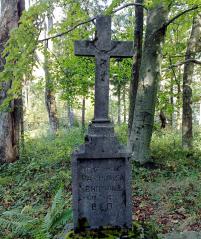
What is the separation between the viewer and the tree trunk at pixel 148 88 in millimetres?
Answer: 9914

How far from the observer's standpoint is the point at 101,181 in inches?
193

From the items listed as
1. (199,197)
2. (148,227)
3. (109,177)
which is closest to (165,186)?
(199,197)

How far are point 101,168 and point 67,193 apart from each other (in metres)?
3.52

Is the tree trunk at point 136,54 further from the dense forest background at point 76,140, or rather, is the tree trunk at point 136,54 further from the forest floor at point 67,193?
the forest floor at point 67,193

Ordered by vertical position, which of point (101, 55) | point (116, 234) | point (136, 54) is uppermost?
point (136, 54)

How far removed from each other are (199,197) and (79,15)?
6.40 m

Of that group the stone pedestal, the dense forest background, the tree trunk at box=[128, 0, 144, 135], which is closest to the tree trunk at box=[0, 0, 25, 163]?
the dense forest background

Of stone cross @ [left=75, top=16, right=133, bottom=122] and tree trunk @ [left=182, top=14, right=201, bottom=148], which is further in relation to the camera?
tree trunk @ [left=182, top=14, right=201, bottom=148]

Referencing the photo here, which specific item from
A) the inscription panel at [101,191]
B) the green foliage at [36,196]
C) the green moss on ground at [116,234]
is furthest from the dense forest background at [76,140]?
the inscription panel at [101,191]

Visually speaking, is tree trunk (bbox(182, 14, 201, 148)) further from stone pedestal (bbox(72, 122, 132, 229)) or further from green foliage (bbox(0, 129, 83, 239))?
stone pedestal (bbox(72, 122, 132, 229))

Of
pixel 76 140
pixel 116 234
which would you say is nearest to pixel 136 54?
pixel 76 140

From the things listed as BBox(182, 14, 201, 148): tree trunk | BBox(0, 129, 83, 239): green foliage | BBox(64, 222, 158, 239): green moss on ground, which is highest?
BBox(182, 14, 201, 148): tree trunk

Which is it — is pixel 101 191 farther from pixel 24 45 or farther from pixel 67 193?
pixel 24 45

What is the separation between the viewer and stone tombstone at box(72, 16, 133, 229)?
16.0 ft
